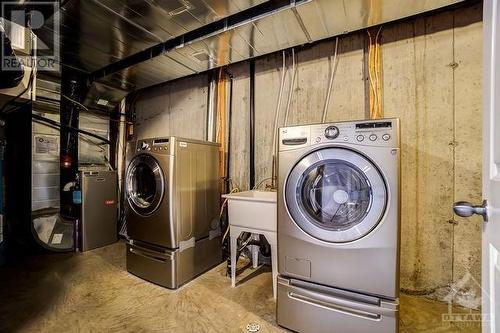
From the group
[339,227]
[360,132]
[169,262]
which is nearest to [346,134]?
[360,132]

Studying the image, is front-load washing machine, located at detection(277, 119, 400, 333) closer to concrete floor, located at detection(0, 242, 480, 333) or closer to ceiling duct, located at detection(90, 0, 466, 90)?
concrete floor, located at detection(0, 242, 480, 333)

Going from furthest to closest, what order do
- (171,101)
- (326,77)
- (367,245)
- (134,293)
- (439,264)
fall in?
(171,101), (326,77), (134,293), (439,264), (367,245)

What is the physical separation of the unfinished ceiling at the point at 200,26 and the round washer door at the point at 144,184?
3.40 feet

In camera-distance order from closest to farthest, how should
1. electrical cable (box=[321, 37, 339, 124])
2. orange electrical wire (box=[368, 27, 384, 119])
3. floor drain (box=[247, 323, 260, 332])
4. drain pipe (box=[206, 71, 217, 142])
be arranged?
floor drain (box=[247, 323, 260, 332]) < orange electrical wire (box=[368, 27, 384, 119]) < electrical cable (box=[321, 37, 339, 124]) < drain pipe (box=[206, 71, 217, 142])

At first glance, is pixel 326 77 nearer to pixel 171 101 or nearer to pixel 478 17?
pixel 478 17

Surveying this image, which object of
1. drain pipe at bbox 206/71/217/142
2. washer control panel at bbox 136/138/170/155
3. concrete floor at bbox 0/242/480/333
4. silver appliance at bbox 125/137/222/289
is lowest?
concrete floor at bbox 0/242/480/333

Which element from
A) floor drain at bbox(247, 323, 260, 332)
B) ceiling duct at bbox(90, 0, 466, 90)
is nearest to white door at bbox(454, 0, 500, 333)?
ceiling duct at bbox(90, 0, 466, 90)

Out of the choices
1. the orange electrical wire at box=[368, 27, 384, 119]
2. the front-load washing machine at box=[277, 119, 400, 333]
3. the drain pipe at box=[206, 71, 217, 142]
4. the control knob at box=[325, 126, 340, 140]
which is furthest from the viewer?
the drain pipe at box=[206, 71, 217, 142]

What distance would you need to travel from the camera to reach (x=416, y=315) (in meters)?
1.64

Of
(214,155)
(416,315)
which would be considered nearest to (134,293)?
(214,155)

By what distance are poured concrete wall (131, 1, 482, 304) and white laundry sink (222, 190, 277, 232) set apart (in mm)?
1034

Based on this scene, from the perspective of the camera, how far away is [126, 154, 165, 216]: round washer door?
2.03 meters

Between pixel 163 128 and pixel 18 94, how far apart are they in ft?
6.32

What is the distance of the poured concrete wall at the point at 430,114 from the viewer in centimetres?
173
